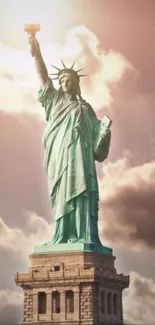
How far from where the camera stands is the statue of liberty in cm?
3575

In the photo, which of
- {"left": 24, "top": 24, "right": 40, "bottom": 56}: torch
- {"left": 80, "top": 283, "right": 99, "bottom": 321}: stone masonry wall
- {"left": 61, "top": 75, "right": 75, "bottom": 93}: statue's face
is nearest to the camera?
{"left": 80, "top": 283, "right": 99, "bottom": 321}: stone masonry wall

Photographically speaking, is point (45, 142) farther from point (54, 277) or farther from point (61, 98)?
point (54, 277)

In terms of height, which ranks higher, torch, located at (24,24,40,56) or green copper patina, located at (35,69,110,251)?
torch, located at (24,24,40,56)

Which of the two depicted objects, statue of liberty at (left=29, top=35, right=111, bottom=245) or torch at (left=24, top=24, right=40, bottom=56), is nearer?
statue of liberty at (left=29, top=35, right=111, bottom=245)

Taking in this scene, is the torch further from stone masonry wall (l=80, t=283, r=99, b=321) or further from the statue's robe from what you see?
stone masonry wall (l=80, t=283, r=99, b=321)

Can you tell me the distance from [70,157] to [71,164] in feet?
1.06

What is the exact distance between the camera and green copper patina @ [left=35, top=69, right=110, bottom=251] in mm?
35719

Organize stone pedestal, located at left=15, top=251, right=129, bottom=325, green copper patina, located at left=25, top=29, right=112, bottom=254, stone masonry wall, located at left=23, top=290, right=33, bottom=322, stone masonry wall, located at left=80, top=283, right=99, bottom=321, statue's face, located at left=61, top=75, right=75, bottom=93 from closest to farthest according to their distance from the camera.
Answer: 1. stone masonry wall, located at left=80, top=283, right=99, bottom=321
2. stone pedestal, located at left=15, top=251, right=129, bottom=325
3. stone masonry wall, located at left=23, top=290, right=33, bottom=322
4. green copper patina, located at left=25, top=29, right=112, bottom=254
5. statue's face, located at left=61, top=75, right=75, bottom=93

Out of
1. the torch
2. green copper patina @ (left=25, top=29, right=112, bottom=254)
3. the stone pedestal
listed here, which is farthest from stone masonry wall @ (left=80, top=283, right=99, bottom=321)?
the torch

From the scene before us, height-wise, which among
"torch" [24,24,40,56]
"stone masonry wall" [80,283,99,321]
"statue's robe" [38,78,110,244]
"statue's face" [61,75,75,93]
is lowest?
"stone masonry wall" [80,283,99,321]

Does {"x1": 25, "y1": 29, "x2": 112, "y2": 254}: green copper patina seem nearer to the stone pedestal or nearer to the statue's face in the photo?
the statue's face

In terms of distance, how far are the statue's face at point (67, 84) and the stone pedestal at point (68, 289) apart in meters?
7.54

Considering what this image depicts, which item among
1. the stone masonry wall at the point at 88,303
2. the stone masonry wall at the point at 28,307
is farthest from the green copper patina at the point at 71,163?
the stone masonry wall at the point at 28,307

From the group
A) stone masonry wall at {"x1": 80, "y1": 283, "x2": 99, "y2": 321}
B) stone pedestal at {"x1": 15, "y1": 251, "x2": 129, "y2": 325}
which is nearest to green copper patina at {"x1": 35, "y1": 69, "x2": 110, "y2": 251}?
stone pedestal at {"x1": 15, "y1": 251, "x2": 129, "y2": 325}
